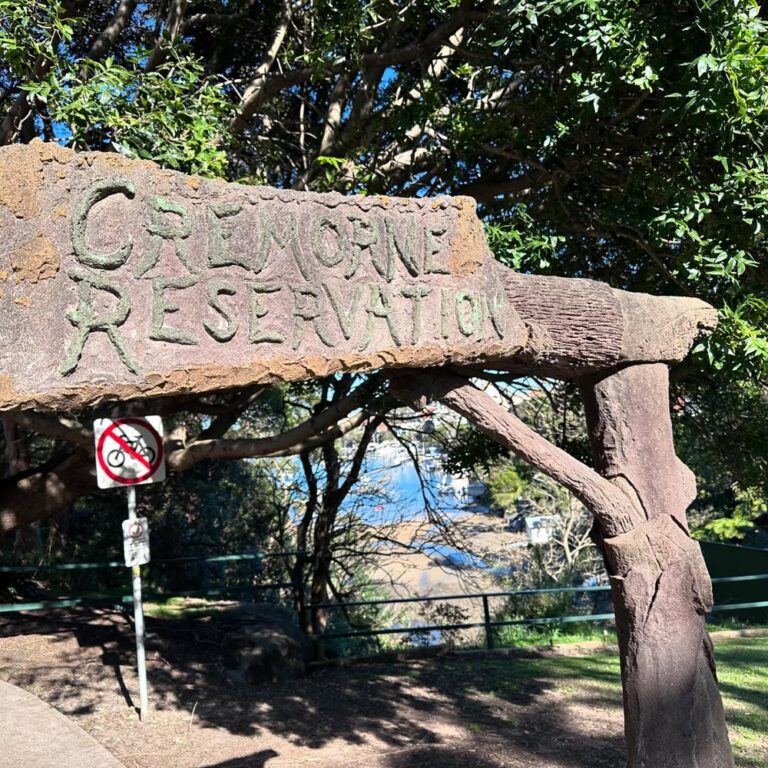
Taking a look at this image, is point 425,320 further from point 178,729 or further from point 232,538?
point 232,538

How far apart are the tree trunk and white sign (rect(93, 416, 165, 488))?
3.36 meters

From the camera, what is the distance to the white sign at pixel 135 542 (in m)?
5.88

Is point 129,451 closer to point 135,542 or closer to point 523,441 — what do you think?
point 135,542

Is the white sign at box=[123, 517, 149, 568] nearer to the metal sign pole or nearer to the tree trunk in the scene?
the metal sign pole

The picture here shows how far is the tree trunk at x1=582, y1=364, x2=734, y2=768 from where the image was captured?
3.84 meters

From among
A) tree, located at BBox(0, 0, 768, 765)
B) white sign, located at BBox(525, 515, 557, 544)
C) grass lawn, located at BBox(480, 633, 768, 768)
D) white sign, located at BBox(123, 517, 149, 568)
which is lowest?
grass lawn, located at BBox(480, 633, 768, 768)

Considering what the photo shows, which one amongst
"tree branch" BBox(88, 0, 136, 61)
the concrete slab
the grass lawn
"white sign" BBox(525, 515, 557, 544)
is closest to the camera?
Result: the concrete slab

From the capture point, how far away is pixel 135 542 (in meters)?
5.92

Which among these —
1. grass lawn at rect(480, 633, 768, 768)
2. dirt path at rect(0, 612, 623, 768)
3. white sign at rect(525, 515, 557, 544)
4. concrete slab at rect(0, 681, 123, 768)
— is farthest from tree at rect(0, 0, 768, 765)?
white sign at rect(525, 515, 557, 544)

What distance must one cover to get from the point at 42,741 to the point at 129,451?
7.71 feet

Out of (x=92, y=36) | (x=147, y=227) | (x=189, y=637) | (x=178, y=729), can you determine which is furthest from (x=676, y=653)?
(x=92, y=36)

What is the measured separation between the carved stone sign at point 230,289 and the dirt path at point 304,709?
3019 mm

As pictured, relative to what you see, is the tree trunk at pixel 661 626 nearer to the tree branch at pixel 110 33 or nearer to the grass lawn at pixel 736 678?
the grass lawn at pixel 736 678

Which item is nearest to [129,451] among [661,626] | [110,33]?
[110,33]
